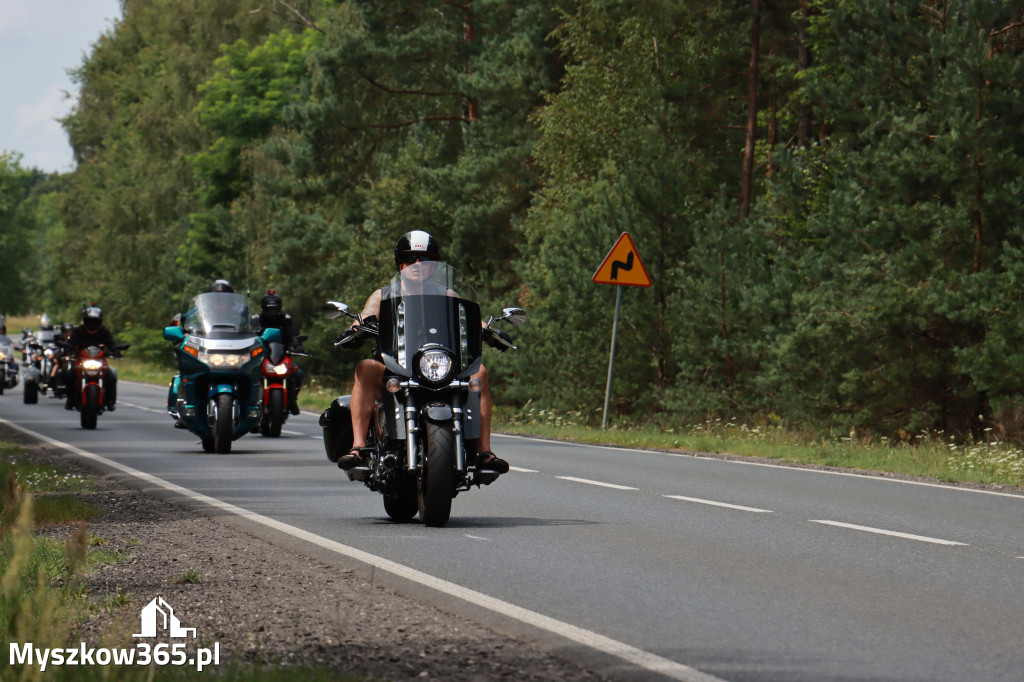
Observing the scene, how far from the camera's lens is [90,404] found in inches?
946

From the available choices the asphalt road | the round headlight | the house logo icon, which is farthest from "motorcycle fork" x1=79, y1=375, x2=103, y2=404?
the house logo icon

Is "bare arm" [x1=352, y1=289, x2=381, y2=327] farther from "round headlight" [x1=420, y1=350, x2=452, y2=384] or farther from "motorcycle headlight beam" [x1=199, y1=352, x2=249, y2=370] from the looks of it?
"motorcycle headlight beam" [x1=199, y1=352, x2=249, y2=370]

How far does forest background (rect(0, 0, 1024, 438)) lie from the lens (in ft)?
70.4

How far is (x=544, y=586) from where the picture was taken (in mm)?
8109

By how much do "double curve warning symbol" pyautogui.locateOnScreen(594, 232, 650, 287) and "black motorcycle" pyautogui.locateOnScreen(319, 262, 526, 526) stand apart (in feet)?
44.4

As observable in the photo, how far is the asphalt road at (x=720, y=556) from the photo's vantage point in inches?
253

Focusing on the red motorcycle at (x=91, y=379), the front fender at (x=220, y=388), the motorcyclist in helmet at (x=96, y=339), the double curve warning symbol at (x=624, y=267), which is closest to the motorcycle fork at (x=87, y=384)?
the red motorcycle at (x=91, y=379)

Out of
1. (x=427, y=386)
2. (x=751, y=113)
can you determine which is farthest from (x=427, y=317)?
(x=751, y=113)

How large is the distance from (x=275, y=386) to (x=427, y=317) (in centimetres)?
1185

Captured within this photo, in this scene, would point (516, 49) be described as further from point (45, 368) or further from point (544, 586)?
point (544, 586)

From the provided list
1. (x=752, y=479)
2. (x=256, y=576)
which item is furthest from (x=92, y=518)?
(x=752, y=479)

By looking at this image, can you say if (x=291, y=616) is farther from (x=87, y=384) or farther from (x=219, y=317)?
(x=87, y=384)

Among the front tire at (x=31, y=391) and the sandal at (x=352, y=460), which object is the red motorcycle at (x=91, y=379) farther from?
the sandal at (x=352, y=460)

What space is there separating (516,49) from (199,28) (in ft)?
107
